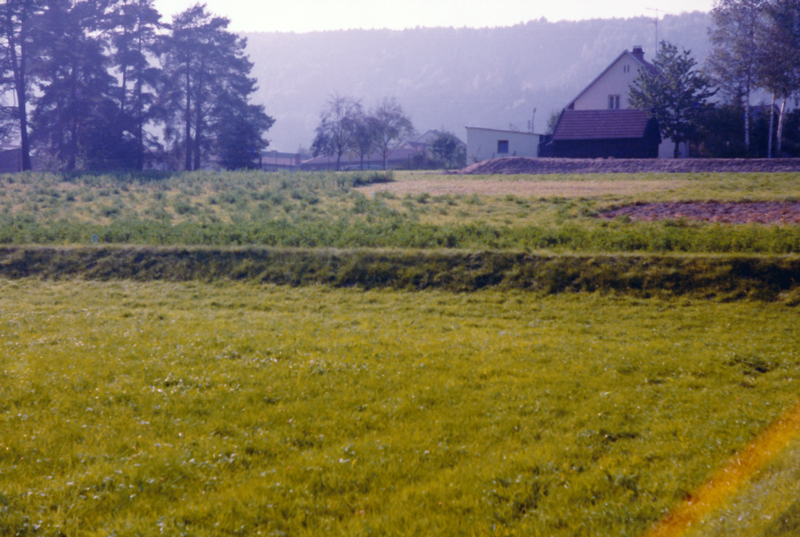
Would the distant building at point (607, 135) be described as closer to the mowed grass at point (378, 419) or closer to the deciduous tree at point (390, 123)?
the deciduous tree at point (390, 123)

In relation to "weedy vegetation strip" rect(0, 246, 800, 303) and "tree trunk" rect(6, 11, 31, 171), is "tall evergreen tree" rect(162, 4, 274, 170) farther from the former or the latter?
"weedy vegetation strip" rect(0, 246, 800, 303)

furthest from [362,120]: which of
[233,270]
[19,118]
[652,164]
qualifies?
[233,270]

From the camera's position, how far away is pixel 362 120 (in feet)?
255

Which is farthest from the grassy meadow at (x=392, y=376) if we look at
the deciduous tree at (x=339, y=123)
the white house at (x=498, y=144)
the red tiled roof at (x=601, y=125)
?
the deciduous tree at (x=339, y=123)

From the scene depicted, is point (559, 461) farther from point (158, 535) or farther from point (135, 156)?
point (135, 156)

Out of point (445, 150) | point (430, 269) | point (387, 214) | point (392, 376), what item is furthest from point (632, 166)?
point (445, 150)

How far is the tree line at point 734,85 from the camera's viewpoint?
137ft

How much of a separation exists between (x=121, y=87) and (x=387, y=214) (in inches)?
1788

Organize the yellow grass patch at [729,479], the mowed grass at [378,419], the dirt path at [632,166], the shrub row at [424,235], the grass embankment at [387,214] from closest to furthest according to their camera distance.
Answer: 1. the yellow grass patch at [729,479]
2. the mowed grass at [378,419]
3. the shrub row at [424,235]
4. the grass embankment at [387,214]
5. the dirt path at [632,166]

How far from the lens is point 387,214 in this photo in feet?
71.4

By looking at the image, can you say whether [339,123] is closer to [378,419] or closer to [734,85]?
[734,85]

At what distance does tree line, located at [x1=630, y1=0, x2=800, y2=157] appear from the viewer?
4172 cm

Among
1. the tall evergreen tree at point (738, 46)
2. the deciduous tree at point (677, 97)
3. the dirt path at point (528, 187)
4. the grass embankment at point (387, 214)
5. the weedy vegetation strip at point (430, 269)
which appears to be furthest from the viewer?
the deciduous tree at point (677, 97)

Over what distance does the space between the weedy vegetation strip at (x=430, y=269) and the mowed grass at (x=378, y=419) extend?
1357 mm
